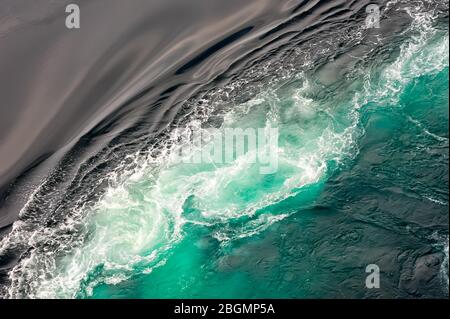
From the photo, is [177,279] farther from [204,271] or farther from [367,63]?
[367,63]

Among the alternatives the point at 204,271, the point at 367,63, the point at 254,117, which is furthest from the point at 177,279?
the point at 367,63

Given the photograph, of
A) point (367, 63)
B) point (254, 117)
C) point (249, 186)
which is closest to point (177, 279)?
point (249, 186)

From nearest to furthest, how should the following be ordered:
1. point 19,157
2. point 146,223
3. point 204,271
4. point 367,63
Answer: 1. point 204,271
2. point 146,223
3. point 19,157
4. point 367,63
